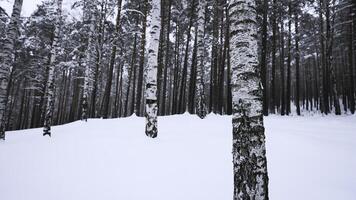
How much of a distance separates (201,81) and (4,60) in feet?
27.5

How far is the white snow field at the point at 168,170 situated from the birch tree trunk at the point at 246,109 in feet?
4.28

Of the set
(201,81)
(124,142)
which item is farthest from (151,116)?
(201,81)

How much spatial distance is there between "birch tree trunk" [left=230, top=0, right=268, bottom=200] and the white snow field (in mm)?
1304

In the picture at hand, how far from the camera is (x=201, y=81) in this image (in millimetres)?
11266

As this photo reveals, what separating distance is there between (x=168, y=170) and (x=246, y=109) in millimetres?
2367

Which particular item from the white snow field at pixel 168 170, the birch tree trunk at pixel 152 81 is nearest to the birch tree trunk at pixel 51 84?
the white snow field at pixel 168 170

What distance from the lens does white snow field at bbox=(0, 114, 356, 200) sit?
10.5ft

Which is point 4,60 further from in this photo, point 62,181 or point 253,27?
point 253,27

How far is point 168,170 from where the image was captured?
3.89 m

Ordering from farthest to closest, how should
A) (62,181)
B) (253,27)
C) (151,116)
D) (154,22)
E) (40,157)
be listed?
(154,22) → (151,116) → (40,157) → (62,181) → (253,27)

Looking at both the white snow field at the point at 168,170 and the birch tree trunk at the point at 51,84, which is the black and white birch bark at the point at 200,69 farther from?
the birch tree trunk at the point at 51,84

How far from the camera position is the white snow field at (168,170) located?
319 cm

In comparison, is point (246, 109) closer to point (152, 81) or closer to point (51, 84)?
point (152, 81)

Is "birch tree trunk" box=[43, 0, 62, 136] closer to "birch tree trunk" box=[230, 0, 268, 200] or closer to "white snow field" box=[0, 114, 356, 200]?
"white snow field" box=[0, 114, 356, 200]
